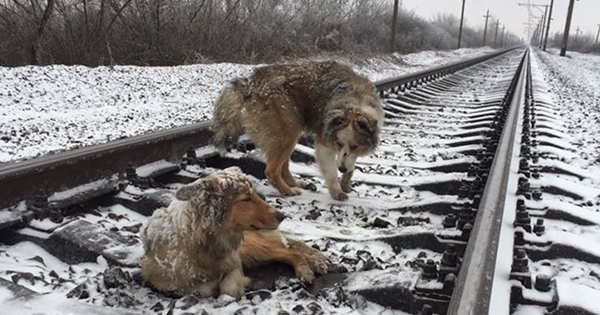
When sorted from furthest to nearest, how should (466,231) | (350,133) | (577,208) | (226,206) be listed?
(350,133) → (577,208) → (466,231) → (226,206)

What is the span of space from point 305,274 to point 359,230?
94 cm

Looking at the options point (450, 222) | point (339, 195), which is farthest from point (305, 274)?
point (339, 195)

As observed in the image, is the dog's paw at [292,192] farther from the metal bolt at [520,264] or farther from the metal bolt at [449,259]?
the metal bolt at [520,264]

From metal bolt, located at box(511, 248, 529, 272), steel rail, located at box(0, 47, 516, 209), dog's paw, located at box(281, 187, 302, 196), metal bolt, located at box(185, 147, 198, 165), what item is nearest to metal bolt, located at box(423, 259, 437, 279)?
metal bolt, located at box(511, 248, 529, 272)

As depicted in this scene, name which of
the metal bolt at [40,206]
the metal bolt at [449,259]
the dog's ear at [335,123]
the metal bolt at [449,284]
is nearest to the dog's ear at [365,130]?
the dog's ear at [335,123]

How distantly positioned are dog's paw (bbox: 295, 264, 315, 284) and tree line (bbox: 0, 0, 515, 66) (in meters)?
12.8

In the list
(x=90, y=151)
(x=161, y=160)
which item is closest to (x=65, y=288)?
(x=90, y=151)

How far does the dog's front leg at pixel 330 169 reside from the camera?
5.02m

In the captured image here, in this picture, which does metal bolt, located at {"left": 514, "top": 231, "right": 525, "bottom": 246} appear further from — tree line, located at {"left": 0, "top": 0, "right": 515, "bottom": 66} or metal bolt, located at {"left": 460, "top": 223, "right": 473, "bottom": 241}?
tree line, located at {"left": 0, "top": 0, "right": 515, "bottom": 66}

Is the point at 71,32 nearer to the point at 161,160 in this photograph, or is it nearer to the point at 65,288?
the point at 161,160

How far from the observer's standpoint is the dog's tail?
540 centimetres

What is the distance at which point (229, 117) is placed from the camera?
5441 mm

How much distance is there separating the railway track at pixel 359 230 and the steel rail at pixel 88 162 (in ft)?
0.04

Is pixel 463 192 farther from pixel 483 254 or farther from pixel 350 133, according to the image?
pixel 483 254
